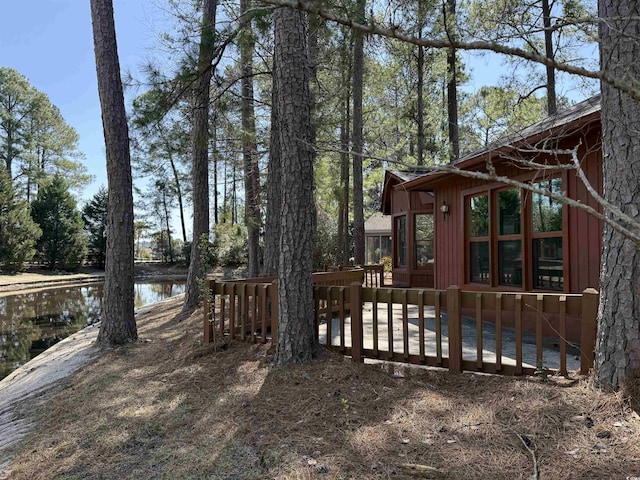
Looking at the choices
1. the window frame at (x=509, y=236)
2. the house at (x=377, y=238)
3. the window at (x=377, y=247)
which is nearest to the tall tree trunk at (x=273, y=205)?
the window frame at (x=509, y=236)

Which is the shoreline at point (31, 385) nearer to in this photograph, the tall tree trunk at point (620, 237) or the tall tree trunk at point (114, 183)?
the tall tree trunk at point (114, 183)

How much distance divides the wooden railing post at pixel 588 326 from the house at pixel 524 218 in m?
1.10

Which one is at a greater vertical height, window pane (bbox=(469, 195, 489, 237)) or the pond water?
window pane (bbox=(469, 195, 489, 237))

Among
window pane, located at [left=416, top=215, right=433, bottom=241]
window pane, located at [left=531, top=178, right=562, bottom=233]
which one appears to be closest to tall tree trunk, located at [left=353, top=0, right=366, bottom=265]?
window pane, located at [left=416, top=215, right=433, bottom=241]

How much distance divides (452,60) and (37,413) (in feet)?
46.4

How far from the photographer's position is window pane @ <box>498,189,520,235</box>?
20.0 feet

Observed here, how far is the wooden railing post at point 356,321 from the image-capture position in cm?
407

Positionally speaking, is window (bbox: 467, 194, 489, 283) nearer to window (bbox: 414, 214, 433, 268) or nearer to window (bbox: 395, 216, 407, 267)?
window (bbox: 414, 214, 433, 268)

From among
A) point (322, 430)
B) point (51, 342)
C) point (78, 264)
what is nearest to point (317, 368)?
point (322, 430)

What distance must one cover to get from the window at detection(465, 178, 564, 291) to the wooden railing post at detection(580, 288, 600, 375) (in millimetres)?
2244

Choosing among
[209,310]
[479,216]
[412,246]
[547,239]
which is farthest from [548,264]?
[412,246]

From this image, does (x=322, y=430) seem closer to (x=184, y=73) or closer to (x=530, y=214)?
(x=530, y=214)

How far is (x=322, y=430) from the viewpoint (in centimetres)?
282

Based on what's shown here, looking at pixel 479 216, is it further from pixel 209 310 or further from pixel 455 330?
pixel 209 310
